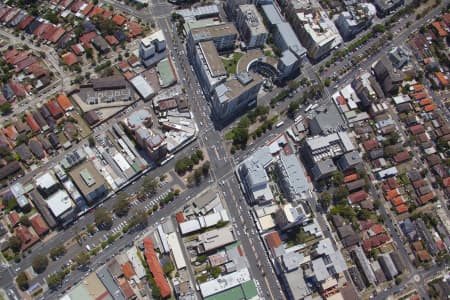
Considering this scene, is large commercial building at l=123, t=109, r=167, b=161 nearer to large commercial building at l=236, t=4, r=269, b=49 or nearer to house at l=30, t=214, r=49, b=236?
house at l=30, t=214, r=49, b=236

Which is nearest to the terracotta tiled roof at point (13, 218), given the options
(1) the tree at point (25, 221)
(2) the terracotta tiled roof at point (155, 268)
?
(1) the tree at point (25, 221)

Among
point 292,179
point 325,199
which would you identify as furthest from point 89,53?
point 325,199

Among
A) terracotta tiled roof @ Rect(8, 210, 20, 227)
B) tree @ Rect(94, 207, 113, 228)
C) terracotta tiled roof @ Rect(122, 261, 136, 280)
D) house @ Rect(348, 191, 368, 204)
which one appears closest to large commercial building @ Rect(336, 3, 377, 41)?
house @ Rect(348, 191, 368, 204)

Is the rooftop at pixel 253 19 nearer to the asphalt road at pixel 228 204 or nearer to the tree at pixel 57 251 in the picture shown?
the asphalt road at pixel 228 204

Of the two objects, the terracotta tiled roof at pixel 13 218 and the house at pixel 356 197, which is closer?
the terracotta tiled roof at pixel 13 218

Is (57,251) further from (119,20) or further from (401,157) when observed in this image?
(401,157)

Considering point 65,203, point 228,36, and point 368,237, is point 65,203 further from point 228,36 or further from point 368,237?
point 368,237
